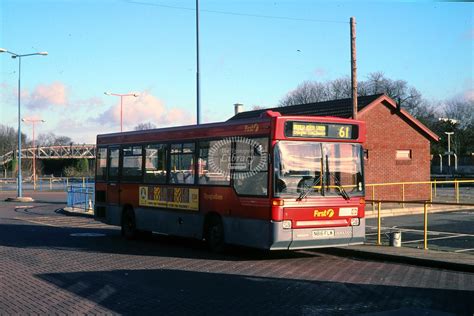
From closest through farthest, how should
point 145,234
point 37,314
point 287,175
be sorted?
point 37,314 → point 287,175 → point 145,234

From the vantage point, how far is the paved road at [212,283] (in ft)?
25.7

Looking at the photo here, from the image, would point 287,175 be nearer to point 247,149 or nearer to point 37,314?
point 247,149

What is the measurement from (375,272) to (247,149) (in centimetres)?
370

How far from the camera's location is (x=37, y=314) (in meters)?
7.52

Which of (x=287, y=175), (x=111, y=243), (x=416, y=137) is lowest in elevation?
(x=111, y=243)

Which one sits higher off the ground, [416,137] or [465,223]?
[416,137]

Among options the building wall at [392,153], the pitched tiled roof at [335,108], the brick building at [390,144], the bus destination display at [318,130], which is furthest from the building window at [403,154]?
the bus destination display at [318,130]

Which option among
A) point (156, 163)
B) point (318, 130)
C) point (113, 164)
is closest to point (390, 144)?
point (113, 164)

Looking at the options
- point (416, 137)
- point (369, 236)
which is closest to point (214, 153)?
point (369, 236)

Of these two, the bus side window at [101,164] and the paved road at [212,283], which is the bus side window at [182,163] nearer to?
the paved road at [212,283]

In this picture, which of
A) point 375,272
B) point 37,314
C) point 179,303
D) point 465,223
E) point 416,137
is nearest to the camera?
point 37,314

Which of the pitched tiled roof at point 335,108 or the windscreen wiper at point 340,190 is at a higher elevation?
the pitched tiled roof at point 335,108

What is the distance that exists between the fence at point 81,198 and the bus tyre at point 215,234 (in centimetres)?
1646

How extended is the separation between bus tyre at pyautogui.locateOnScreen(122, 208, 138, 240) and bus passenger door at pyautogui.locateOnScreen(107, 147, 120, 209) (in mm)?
519
